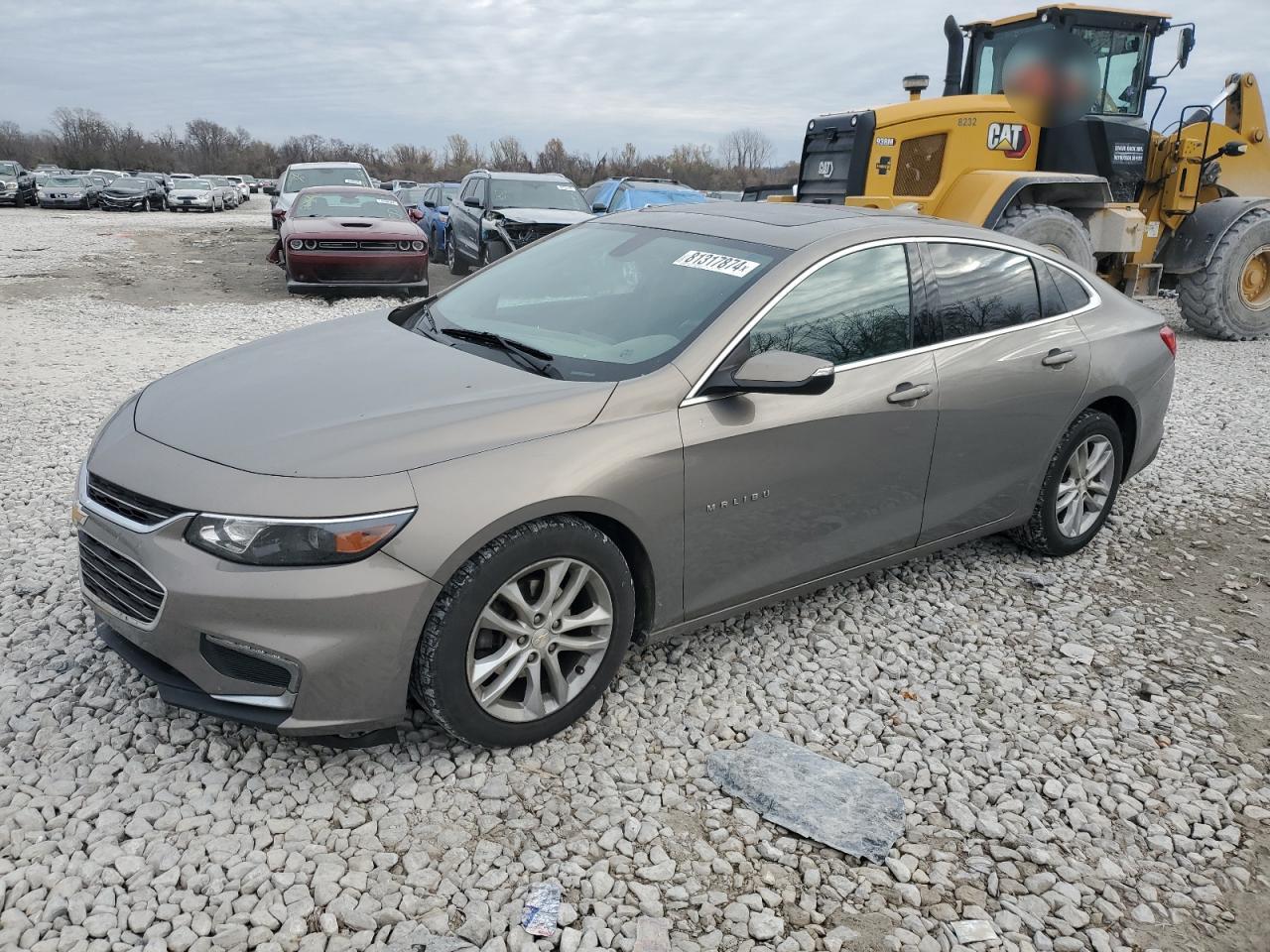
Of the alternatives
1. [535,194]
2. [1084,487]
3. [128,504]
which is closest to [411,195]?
[535,194]

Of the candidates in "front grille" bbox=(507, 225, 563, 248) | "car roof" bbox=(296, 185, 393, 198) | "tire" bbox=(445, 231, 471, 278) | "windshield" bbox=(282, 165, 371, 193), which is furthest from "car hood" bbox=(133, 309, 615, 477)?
"windshield" bbox=(282, 165, 371, 193)

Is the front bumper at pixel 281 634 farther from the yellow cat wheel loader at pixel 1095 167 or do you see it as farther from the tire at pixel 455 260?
the tire at pixel 455 260

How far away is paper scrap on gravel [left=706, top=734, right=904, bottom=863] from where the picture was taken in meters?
2.75

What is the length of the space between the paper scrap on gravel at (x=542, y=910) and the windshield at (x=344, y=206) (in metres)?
12.3

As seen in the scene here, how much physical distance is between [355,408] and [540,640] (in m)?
0.94

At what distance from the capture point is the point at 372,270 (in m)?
12.5

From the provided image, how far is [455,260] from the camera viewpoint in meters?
15.9

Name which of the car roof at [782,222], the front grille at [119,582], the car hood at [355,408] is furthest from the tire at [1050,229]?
the front grille at [119,582]

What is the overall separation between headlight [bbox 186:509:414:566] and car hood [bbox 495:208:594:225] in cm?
1131

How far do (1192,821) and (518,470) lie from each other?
2.34 m

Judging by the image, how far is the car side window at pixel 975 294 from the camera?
12.8 feet

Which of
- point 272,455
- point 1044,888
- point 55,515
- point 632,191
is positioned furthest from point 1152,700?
point 632,191

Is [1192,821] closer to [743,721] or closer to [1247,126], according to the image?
[743,721]

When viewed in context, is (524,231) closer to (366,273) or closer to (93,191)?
(366,273)
